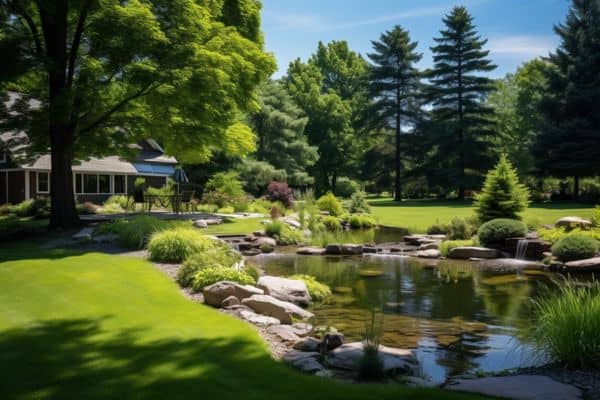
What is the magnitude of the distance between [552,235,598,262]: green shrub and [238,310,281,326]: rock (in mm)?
8958

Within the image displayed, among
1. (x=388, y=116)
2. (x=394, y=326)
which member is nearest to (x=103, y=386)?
(x=394, y=326)

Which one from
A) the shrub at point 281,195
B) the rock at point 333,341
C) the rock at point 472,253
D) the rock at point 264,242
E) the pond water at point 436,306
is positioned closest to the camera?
the rock at point 333,341

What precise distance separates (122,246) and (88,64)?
16.2 ft

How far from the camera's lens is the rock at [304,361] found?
4906 millimetres

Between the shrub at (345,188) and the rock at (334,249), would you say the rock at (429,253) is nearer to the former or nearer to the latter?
the rock at (334,249)

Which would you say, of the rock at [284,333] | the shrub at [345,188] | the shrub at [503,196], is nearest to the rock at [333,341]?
the rock at [284,333]

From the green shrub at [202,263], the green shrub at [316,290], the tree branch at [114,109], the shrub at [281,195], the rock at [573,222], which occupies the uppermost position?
the tree branch at [114,109]

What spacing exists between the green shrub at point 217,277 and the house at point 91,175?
41.1 ft

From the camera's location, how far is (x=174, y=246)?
1066cm

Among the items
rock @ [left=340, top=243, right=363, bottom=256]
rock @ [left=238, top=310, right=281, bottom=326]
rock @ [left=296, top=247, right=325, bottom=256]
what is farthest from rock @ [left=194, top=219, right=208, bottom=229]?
rock @ [left=238, top=310, right=281, bottom=326]

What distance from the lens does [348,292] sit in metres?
10.0

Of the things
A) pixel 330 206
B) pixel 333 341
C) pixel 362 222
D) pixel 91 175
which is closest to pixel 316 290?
pixel 333 341

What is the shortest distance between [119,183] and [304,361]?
2945 centimetres

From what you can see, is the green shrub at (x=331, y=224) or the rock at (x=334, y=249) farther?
the green shrub at (x=331, y=224)
